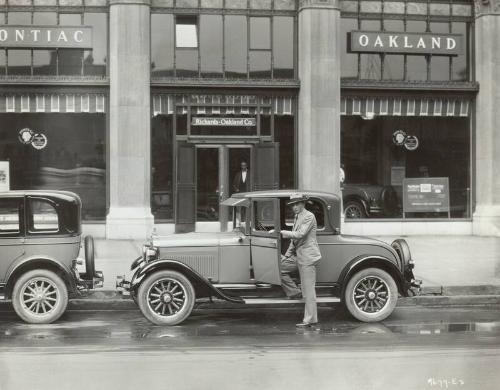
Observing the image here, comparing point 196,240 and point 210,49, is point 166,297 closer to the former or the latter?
point 196,240

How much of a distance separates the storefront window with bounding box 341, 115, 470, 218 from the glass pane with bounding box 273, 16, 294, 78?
6.65 feet

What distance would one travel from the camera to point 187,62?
63.4 feet

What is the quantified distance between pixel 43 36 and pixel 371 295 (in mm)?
12305

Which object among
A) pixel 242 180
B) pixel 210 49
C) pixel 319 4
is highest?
pixel 319 4

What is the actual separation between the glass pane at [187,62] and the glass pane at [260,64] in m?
1.47

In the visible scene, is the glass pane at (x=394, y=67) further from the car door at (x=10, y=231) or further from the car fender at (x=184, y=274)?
the car door at (x=10, y=231)

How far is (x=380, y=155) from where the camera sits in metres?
19.9

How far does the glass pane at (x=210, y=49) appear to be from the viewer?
19344mm

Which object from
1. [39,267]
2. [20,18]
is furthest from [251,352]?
[20,18]

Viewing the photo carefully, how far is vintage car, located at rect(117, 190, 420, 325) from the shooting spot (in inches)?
378

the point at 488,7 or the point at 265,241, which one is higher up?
the point at 488,7

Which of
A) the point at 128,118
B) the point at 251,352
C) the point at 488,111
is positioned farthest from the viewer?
the point at 488,111

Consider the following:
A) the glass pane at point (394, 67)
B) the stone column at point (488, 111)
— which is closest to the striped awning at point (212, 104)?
the glass pane at point (394, 67)

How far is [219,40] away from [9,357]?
43.0 feet
